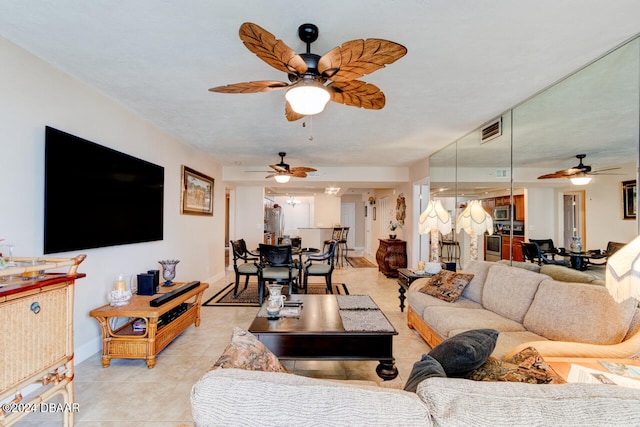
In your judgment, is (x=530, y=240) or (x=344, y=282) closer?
(x=530, y=240)

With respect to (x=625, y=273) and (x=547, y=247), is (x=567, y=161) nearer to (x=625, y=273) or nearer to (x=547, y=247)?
(x=547, y=247)

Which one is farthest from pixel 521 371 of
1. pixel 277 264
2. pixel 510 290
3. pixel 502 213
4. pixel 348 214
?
pixel 348 214

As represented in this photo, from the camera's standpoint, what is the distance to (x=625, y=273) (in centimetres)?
126

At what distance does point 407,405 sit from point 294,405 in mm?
290

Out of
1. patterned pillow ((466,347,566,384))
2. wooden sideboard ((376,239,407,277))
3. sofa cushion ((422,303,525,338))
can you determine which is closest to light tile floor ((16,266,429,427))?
sofa cushion ((422,303,525,338))

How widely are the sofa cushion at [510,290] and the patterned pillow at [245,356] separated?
2.24 meters

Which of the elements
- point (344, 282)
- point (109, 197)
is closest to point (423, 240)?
point (344, 282)

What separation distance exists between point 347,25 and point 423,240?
15.9 feet

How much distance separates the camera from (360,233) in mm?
12312

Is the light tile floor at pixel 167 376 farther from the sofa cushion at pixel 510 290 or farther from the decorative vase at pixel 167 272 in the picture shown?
the sofa cushion at pixel 510 290

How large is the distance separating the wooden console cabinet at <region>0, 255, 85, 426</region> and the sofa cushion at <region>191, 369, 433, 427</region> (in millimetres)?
1331

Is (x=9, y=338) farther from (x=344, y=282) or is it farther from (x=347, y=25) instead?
(x=344, y=282)

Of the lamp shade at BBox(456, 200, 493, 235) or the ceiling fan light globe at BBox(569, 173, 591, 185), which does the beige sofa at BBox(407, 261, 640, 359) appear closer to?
the lamp shade at BBox(456, 200, 493, 235)

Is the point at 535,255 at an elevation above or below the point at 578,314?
above
